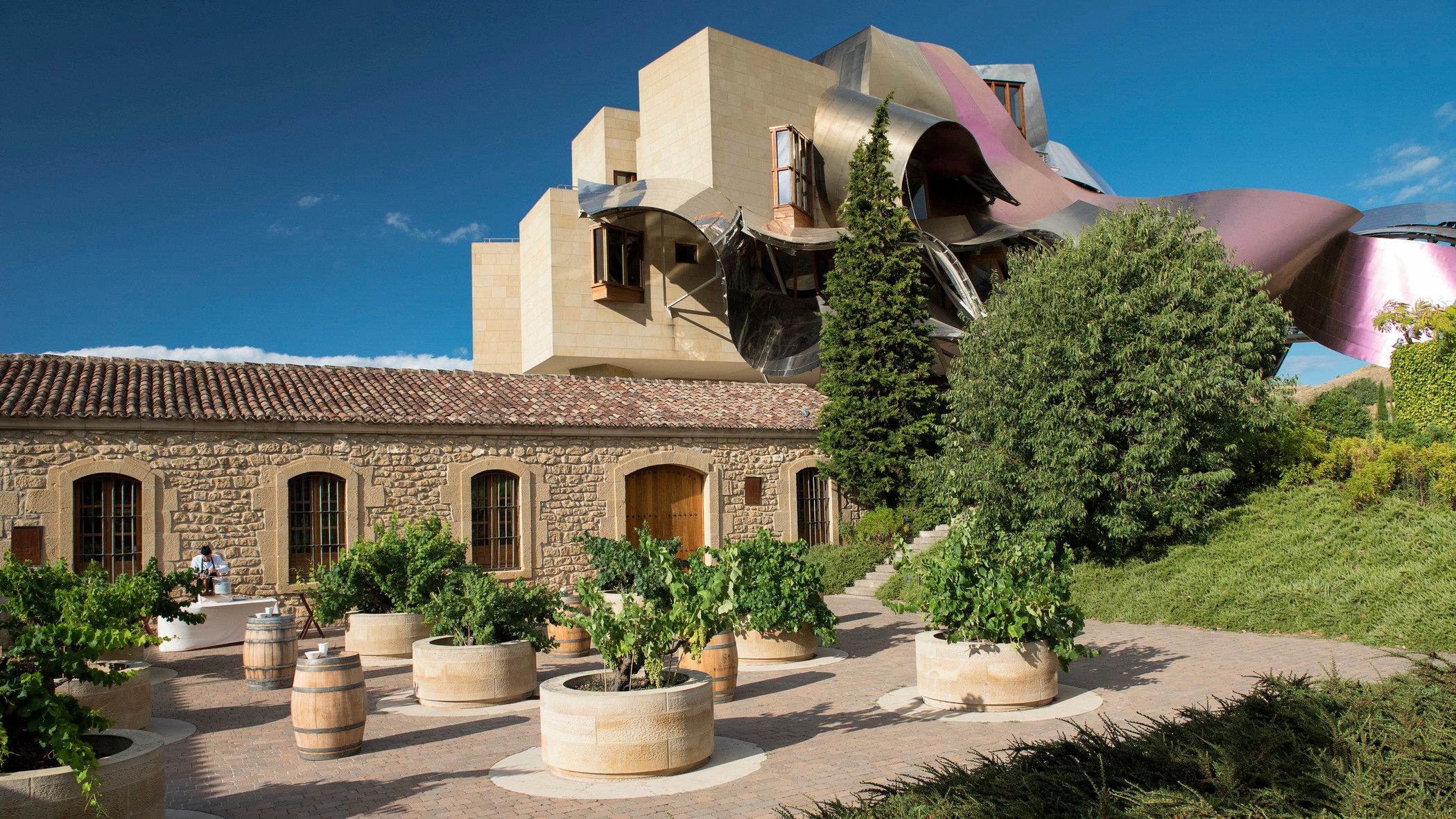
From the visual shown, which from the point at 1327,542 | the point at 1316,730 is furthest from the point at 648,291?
the point at 1316,730

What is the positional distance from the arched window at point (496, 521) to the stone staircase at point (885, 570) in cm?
654

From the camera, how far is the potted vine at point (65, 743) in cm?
427

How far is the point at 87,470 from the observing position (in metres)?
14.4

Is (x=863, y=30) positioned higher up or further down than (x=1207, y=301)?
higher up

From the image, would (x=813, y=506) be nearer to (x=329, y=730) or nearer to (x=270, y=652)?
(x=270, y=652)

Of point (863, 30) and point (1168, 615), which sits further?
point (863, 30)

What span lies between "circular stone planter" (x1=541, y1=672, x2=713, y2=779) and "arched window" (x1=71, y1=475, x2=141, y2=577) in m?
11.2

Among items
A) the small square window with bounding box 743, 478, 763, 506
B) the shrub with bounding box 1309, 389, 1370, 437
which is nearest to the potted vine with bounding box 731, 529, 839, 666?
the small square window with bounding box 743, 478, 763, 506

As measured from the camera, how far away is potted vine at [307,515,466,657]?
11141mm

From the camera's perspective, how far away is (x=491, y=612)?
29.3ft

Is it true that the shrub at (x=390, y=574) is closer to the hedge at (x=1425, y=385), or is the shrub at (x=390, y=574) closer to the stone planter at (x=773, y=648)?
the stone planter at (x=773, y=648)

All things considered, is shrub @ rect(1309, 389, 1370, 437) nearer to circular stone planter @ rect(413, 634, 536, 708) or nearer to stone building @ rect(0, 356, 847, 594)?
stone building @ rect(0, 356, 847, 594)

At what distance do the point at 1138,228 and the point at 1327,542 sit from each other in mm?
5520

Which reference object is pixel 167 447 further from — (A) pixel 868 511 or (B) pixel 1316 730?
(B) pixel 1316 730
